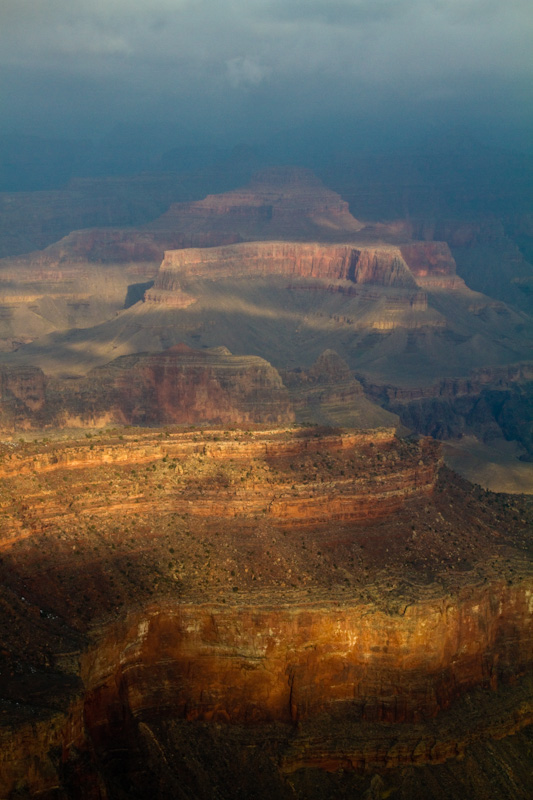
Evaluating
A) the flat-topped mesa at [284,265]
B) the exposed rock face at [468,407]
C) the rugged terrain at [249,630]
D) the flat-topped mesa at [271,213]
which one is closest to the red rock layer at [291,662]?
the rugged terrain at [249,630]

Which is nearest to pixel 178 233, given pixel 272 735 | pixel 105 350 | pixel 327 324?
pixel 327 324

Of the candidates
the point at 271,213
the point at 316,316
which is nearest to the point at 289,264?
the point at 316,316

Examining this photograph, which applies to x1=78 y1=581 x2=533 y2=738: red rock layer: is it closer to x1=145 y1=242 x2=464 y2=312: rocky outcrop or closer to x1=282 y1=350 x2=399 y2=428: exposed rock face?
Answer: x1=282 y1=350 x2=399 y2=428: exposed rock face

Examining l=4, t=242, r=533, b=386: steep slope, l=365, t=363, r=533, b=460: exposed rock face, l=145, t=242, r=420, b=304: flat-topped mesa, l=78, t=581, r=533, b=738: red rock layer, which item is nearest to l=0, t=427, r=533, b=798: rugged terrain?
l=78, t=581, r=533, b=738: red rock layer

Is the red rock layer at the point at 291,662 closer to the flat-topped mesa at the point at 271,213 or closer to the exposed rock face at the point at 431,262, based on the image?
the exposed rock face at the point at 431,262

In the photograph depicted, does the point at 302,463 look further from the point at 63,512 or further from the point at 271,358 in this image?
the point at 271,358
